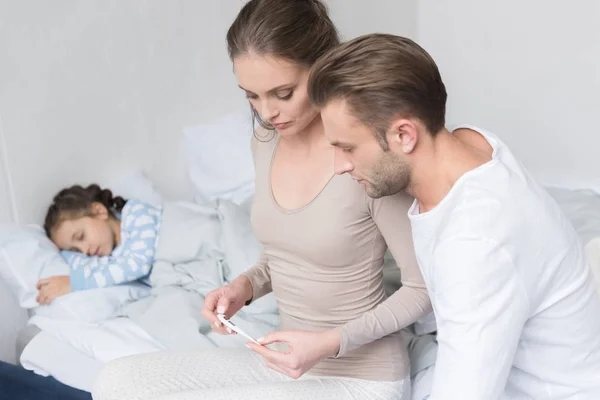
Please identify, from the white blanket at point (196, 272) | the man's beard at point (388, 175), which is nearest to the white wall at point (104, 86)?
the white blanket at point (196, 272)

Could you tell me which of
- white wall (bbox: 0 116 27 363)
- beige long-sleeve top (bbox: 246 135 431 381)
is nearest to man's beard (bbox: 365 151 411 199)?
beige long-sleeve top (bbox: 246 135 431 381)

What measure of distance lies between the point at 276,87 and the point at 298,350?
0.41 meters

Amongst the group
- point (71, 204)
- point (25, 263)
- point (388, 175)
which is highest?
point (388, 175)

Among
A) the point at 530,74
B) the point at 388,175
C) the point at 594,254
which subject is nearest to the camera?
the point at 388,175

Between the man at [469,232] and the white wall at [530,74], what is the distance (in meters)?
Result: 1.44

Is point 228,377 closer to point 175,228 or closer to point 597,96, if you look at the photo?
point 175,228

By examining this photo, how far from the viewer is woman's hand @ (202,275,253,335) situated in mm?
1247

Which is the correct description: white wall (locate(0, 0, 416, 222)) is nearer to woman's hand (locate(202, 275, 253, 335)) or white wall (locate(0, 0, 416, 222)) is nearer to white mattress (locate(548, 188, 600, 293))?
woman's hand (locate(202, 275, 253, 335))

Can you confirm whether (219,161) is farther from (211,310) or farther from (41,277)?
(211,310)

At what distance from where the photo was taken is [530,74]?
2516 millimetres

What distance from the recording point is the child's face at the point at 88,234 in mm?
1860

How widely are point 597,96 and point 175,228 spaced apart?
1.48m

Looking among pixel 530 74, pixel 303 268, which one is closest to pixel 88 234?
pixel 303 268

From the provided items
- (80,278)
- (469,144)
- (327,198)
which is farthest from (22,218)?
(469,144)
